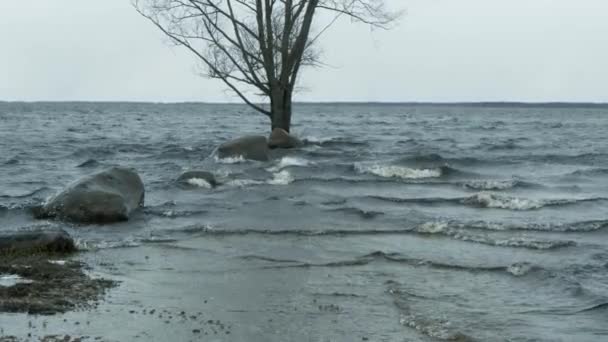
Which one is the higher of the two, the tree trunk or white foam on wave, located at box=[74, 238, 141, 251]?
the tree trunk

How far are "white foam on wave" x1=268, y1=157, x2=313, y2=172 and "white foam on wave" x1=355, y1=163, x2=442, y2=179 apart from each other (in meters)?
1.49

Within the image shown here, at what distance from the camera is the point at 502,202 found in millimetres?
13727

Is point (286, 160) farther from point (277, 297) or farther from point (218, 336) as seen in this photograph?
point (218, 336)

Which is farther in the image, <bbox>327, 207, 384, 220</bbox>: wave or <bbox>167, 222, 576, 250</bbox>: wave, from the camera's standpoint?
<bbox>327, 207, 384, 220</bbox>: wave

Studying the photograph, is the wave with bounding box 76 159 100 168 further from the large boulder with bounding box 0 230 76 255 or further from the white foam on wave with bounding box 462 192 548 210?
the large boulder with bounding box 0 230 76 255

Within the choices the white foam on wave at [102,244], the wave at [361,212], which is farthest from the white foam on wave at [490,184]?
the white foam on wave at [102,244]

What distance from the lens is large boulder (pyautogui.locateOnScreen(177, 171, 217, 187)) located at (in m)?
15.8

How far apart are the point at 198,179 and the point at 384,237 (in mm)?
6429

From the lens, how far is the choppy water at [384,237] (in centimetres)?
658

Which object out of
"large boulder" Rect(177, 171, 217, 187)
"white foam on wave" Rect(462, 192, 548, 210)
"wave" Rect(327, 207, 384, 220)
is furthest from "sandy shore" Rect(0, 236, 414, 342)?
"large boulder" Rect(177, 171, 217, 187)

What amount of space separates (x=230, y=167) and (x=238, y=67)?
3.61 m

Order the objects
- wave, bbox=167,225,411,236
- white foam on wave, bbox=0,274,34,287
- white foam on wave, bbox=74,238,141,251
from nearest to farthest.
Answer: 1. white foam on wave, bbox=0,274,34,287
2. white foam on wave, bbox=74,238,141,251
3. wave, bbox=167,225,411,236

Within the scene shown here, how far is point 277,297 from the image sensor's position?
713 cm

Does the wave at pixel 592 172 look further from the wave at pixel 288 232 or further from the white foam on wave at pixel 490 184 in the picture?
the wave at pixel 288 232
